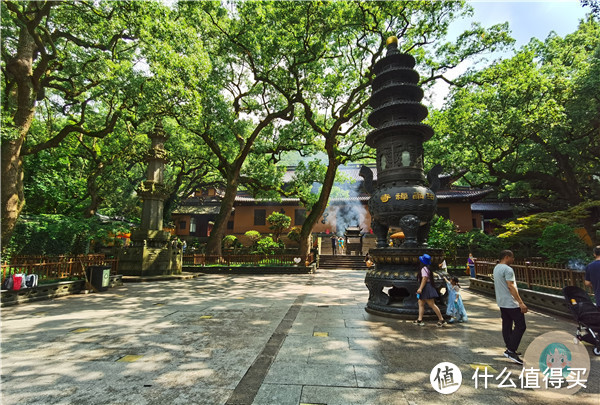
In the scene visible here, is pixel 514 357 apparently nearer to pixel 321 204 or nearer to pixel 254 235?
pixel 321 204

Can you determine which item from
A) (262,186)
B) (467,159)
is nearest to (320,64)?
(262,186)

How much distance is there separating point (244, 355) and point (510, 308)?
3706 mm

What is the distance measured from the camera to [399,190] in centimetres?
628

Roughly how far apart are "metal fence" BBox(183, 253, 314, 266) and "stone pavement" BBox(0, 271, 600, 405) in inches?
375

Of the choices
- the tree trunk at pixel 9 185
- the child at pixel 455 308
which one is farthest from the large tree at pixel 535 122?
the tree trunk at pixel 9 185

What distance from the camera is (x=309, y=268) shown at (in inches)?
625

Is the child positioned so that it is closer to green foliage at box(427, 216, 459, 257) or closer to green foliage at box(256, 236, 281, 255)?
green foliage at box(427, 216, 459, 257)

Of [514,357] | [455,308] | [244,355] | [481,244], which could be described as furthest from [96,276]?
[481,244]

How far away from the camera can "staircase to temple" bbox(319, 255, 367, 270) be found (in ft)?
67.2

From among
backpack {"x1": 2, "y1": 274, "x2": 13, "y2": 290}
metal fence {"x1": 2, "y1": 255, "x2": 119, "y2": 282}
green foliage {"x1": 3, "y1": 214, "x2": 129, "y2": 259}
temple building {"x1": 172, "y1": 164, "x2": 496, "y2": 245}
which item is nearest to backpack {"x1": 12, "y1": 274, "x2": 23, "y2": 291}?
backpack {"x1": 2, "y1": 274, "x2": 13, "y2": 290}

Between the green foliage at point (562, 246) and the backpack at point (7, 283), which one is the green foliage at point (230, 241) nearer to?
the backpack at point (7, 283)

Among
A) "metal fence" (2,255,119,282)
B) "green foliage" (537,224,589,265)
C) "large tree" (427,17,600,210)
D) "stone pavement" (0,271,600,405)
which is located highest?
"large tree" (427,17,600,210)

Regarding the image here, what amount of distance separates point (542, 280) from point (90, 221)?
54.7 ft

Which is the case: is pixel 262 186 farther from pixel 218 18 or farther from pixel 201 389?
pixel 201 389
